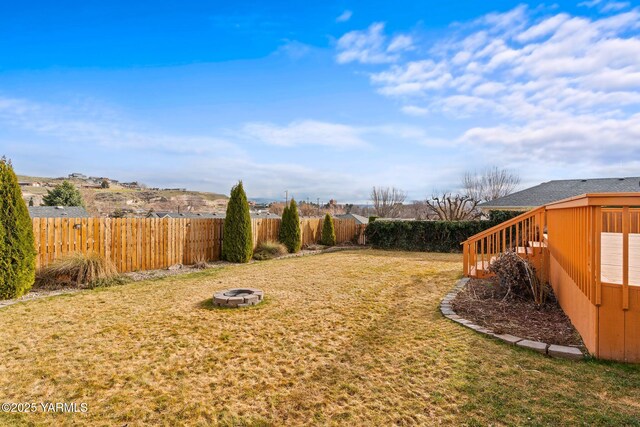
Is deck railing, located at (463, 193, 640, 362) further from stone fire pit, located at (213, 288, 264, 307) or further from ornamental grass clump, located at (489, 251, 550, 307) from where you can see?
stone fire pit, located at (213, 288, 264, 307)

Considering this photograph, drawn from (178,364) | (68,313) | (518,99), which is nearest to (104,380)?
(178,364)

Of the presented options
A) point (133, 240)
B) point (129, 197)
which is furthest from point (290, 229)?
point (129, 197)

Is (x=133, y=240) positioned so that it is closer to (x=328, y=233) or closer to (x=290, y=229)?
(x=290, y=229)

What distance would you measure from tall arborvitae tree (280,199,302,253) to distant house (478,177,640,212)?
9794 mm

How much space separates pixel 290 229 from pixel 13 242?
8696 millimetres

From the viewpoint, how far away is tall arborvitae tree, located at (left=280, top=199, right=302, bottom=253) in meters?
13.1

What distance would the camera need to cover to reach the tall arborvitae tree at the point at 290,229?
1313cm

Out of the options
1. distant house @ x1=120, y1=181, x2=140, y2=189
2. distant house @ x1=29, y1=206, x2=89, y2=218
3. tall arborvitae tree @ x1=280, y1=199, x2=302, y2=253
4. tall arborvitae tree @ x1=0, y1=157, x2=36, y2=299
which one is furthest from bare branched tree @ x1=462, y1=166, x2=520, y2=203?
distant house @ x1=120, y1=181, x2=140, y2=189

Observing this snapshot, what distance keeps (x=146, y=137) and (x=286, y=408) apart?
1489 centimetres

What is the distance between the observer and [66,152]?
46.9ft

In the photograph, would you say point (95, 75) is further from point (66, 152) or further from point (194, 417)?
point (194, 417)

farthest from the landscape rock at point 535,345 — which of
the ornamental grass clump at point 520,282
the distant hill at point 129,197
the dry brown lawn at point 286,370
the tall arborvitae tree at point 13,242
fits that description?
the distant hill at point 129,197

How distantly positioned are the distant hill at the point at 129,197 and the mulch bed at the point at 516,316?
35.8 metres

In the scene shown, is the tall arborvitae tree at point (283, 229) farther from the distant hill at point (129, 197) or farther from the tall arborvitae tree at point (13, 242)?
the distant hill at point (129, 197)
